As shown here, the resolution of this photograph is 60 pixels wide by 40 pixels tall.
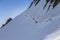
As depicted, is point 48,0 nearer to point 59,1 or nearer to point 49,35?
point 59,1

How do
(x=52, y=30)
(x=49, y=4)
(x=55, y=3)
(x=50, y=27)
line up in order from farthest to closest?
(x=49, y=4) → (x=55, y=3) → (x=50, y=27) → (x=52, y=30)

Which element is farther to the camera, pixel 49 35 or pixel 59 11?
pixel 59 11

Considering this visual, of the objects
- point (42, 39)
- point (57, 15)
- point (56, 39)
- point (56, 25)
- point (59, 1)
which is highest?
point (59, 1)

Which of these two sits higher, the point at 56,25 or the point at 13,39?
the point at 13,39

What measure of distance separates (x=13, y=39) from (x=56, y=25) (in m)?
4.69

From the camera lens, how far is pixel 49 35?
14734 millimetres

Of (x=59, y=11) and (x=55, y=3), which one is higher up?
(x=55, y=3)

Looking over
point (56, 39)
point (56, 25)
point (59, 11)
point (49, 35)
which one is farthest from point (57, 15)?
point (56, 39)

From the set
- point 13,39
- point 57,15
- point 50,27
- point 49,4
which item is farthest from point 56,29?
point 49,4

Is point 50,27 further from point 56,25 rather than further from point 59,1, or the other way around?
point 59,1

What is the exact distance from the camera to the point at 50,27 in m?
16.6

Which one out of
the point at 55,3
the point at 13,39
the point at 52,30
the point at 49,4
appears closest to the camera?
the point at 52,30

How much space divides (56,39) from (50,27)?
3.25 meters

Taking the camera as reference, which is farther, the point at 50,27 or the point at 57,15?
the point at 57,15
